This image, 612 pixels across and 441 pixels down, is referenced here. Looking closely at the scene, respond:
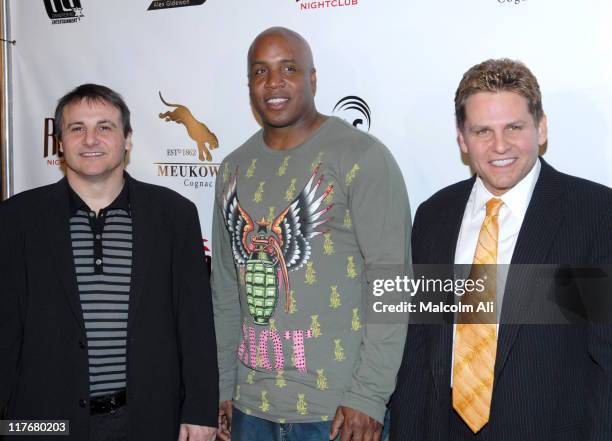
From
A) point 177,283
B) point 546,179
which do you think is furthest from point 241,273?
point 546,179

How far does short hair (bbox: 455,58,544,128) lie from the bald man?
36 cm

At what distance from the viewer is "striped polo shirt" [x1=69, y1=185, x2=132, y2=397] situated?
6.85ft

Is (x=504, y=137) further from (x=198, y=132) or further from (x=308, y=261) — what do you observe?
(x=198, y=132)

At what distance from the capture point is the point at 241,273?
7.34 feet

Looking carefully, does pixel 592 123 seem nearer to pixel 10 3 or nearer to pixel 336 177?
pixel 336 177

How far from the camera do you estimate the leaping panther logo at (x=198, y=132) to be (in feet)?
→ 10.1

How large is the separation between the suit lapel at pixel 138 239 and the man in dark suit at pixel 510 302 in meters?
0.85

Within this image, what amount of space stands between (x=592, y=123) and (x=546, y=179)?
691mm

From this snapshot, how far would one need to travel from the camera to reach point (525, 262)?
5.84ft

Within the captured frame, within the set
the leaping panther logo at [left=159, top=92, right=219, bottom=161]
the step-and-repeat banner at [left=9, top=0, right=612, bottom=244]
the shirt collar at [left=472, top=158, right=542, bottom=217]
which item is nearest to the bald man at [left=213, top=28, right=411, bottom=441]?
the shirt collar at [left=472, top=158, right=542, bottom=217]

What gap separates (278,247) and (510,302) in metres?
0.72

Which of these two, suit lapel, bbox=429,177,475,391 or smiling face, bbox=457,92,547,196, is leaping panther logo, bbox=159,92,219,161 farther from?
smiling face, bbox=457,92,547,196

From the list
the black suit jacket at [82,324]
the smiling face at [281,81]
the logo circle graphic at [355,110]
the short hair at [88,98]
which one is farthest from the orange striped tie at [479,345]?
the short hair at [88,98]

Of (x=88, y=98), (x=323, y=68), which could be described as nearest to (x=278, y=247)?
(x=88, y=98)
